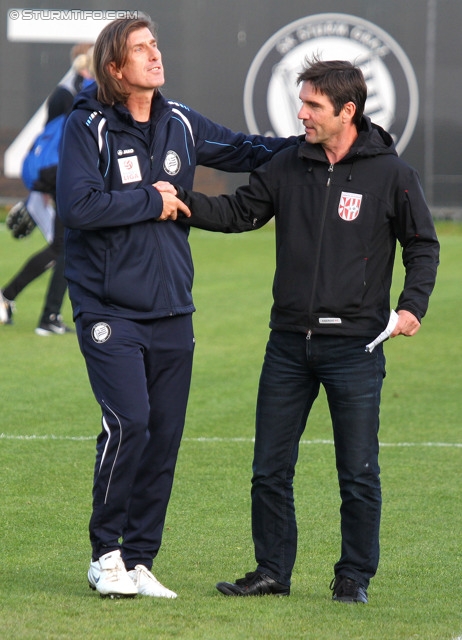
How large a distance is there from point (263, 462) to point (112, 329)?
747mm


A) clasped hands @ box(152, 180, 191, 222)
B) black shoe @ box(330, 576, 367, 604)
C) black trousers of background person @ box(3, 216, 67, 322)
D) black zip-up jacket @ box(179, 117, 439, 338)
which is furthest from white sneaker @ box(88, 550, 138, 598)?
black trousers of background person @ box(3, 216, 67, 322)

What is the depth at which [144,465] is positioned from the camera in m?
4.49

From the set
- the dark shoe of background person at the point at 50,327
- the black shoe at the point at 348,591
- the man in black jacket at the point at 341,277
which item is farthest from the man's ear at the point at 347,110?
the dark shoe of background person at the point at 50,327

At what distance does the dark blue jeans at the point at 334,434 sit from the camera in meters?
4.33

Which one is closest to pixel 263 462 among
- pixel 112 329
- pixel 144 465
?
pixel 144 465

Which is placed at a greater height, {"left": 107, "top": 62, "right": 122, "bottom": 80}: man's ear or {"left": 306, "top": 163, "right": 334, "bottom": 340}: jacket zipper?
{"left": 107, "top": 62, "right": 122, "bottom": 80}: man's ear

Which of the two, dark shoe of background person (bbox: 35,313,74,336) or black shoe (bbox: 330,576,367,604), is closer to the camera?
black shoe (bbox: 330,576,367,604)

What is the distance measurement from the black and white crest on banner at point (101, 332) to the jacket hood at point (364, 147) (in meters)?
0.93

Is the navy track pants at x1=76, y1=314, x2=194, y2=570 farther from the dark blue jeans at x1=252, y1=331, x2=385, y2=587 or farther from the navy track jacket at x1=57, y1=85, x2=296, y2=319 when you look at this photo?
the dark blue jeans at x1=252, y1=331, x2=385, y2=587

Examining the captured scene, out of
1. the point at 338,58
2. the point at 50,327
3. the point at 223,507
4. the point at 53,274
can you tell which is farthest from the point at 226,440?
the point at 338,58

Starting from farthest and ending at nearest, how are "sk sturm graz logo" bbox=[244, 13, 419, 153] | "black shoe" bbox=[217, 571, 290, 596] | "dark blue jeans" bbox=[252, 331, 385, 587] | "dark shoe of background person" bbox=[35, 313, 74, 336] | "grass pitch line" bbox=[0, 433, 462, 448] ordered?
"sk sturm graz logo" bbox=[244, 13, 419, 153]
"dark shoe of background person" bbox=[35, 313, 74, 336]
"grass pitch line" bbox=[0, 433, 462, 448]
"black shoe" bbox=[217, 571, 290, 596]
"dark blue jeans" bbox=[252, 331, 385, 587]

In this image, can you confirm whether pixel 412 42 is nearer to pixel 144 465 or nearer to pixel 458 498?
pixel 458 498

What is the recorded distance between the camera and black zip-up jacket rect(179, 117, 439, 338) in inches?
169

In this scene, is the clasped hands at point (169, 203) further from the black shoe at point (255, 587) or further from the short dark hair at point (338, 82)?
the black shoe at point (255, 587)
